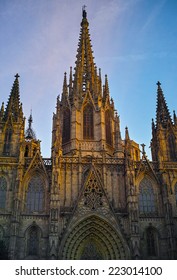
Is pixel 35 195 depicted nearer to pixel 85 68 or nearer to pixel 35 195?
pixel 35 195

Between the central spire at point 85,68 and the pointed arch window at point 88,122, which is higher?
the central spire at point 85,68

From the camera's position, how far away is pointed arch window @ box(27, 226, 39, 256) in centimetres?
3150

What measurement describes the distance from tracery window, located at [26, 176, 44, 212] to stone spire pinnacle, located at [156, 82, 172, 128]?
55.7ft

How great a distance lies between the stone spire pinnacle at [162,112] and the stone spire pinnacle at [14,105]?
17.9m

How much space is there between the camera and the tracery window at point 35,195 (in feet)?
111

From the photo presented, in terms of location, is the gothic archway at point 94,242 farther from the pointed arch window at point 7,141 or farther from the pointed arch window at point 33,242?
the pointed arch window at point 7,141

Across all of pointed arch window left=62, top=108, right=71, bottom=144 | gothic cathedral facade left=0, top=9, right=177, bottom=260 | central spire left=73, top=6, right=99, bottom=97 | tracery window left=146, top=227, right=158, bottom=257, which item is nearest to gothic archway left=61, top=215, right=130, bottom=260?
gothic cathedral facade left=0, top=9, right=177, bottom=260

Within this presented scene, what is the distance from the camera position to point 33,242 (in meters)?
32.0

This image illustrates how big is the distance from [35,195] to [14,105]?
13.0 meters

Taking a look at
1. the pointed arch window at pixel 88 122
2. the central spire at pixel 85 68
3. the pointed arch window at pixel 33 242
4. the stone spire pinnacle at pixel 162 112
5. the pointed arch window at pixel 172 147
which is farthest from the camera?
the central spire at pixel 85 68

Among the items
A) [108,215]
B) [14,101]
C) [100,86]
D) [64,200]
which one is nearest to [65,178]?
[64,200]

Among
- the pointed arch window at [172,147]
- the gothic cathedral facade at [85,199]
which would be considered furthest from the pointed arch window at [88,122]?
the pointed arch window at [172,147]

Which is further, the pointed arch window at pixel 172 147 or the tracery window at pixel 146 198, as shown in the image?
the pointed arch window at pixel 172 147

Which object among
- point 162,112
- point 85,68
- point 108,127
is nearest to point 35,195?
point 108,127
